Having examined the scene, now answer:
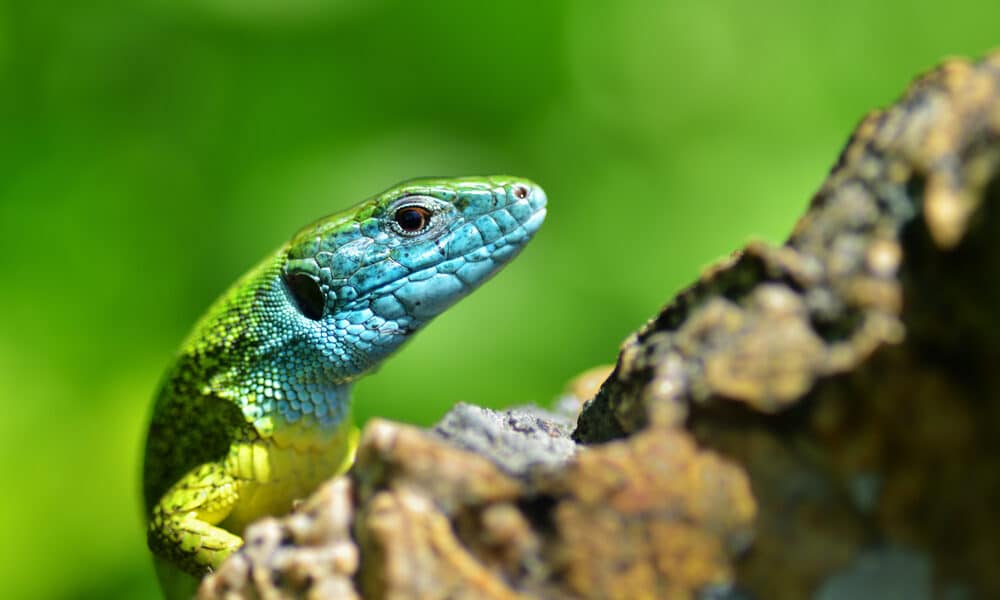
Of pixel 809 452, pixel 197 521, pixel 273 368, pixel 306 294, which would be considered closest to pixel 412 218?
pixel 306 294

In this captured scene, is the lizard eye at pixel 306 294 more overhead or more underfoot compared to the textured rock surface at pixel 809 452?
more overhead

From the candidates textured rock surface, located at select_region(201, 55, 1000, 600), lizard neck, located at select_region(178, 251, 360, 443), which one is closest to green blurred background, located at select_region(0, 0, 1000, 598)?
lizard neck, located at select_region(178, 251, 360, 443)

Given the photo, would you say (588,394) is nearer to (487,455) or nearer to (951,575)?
(487,455)

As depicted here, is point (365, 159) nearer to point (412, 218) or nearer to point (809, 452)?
point (412, 218)

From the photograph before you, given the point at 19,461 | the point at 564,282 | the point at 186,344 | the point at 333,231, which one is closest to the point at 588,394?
the point at 333,231

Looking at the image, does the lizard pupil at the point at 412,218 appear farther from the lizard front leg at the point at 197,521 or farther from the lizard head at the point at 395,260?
the lizard front leg at the point at 197,521

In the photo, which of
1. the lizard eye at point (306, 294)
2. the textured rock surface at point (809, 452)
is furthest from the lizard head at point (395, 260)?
the textured rock surface at point (809, 452)

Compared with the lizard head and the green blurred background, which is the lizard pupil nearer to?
the lizard head
